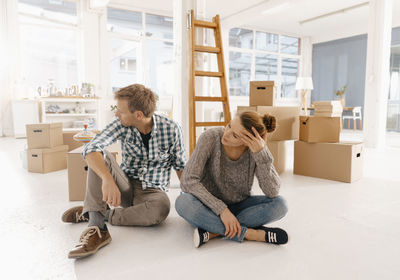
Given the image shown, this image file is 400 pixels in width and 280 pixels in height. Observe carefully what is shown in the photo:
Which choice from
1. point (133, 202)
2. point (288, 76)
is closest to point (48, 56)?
point (133, 202)

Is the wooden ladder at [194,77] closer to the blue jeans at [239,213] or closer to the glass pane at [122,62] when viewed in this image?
the blue jeans at [239,213]

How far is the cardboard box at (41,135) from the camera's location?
2896mm

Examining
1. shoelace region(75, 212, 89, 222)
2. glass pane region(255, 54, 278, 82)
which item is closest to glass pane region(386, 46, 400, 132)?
glass pane region(255, 54, 278, 82)

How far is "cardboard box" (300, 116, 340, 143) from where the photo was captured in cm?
277

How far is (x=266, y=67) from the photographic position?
954 cm

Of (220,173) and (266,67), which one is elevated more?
(266,67)

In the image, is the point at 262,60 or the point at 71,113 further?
the point at 262,60

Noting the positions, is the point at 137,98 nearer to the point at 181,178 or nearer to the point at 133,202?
the point at 181,178

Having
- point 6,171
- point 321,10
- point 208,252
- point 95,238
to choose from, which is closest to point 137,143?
point 95,238

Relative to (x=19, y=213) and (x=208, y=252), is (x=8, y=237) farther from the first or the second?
(x=208, y=252)

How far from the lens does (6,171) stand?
295 cm

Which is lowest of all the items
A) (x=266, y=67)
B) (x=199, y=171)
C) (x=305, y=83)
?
(x=199, y=171)

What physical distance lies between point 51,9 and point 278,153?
20.8 ft

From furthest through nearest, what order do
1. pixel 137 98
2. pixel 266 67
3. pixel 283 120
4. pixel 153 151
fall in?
pixel 266 67
pixel 283 120
pixel 153 151
pixel 137 98
